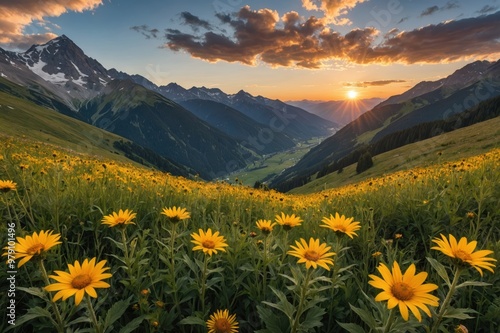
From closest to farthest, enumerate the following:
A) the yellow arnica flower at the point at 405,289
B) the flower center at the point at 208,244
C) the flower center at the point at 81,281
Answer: the yellow arnica flower at the point at 405,289
the flower center at the point at 81,281
the flower center at the point at 208,244

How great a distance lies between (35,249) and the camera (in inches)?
85.8

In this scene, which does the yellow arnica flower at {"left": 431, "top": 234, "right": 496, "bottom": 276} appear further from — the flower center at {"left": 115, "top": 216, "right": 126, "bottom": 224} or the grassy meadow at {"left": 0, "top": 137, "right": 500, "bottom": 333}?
the flower center at {"left": 115, "top": 216, "right": 126, "bottom": 224}

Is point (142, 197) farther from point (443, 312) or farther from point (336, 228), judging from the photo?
point (443, 312)

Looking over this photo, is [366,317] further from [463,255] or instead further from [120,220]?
[120,220]

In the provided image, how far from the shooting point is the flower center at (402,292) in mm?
1761

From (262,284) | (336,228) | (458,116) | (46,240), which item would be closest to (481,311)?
(336,228)

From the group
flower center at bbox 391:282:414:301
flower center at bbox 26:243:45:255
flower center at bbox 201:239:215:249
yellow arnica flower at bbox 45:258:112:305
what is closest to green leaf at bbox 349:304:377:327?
flower center at bbox 391:282:414:301

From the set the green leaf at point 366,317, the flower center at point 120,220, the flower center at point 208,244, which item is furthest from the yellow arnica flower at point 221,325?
the flower center at point 120,220

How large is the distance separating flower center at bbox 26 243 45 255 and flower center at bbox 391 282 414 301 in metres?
2.44

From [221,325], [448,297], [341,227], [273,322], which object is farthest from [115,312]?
[448,297]

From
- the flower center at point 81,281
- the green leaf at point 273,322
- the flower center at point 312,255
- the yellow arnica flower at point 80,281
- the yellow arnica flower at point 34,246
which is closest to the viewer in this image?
the yellow arnica flower at point 80,281

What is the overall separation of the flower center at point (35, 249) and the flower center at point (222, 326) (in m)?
1.48

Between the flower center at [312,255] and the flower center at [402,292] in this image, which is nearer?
the flower center at [402,292]

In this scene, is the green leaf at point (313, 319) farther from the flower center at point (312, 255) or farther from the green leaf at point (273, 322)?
the flower center at point (312, 255)
